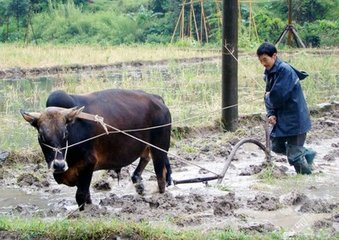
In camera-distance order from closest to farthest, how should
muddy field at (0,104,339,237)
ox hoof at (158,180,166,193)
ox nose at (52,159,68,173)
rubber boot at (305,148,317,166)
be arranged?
1. ox nose at (52,159,68,173)
2. muddy field at (0,104,339,237)
3. ox hoof at (158,180,166,193)
4. rubber boot at (305,148,317,166)

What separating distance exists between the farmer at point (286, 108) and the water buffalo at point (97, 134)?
123cm

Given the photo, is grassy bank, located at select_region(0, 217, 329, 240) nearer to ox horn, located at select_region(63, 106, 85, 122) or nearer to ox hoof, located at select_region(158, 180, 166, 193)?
ox horn, located at select_region(63, 106, 85, 122)

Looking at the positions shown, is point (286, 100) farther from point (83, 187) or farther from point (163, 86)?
point (163, 86)

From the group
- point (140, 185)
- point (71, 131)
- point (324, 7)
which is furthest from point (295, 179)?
point (324, 7)

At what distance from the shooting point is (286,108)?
305 inches

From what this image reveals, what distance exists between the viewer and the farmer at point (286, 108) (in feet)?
24.8

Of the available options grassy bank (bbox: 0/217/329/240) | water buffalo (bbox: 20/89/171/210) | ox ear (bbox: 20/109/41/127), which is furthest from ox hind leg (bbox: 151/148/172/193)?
grassy bank (bbox: 0/217/329/240)

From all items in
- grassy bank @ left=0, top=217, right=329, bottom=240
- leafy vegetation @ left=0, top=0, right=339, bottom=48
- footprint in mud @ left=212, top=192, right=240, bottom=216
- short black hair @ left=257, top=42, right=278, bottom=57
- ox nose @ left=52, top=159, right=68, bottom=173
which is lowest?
leafy vegetation @ left=0, top=0, right=339, bottom=48

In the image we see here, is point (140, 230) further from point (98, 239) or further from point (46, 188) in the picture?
point (46, 188)

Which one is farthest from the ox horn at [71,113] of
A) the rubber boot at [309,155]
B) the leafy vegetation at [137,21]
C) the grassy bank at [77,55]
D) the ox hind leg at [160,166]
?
the leafy vegetation at [137,21]

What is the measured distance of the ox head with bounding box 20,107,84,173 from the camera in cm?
593

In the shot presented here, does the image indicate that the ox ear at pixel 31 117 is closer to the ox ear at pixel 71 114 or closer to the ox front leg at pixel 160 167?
the ox ear at pixel 71 114

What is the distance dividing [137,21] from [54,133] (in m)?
34.9

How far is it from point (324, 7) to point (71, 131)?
32.0 metres
